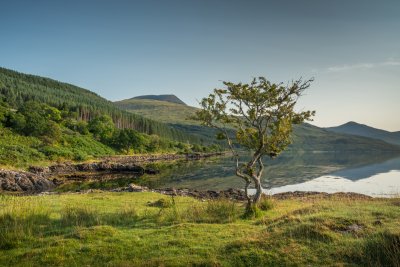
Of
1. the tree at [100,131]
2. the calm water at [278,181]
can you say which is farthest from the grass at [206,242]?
the tree at [100,131]

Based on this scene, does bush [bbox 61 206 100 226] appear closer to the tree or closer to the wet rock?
the wet rock

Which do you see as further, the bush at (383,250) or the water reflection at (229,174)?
the water reflection at (229,174)

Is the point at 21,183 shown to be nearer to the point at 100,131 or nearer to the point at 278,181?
the point at 278,181

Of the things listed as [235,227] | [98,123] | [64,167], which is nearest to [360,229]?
[235,227]

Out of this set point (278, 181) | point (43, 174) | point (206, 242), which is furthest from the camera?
point (278, 181)

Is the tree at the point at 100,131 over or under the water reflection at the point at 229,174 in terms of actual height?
over

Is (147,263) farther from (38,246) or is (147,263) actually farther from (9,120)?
(9,120)

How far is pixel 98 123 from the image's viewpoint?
143 metres

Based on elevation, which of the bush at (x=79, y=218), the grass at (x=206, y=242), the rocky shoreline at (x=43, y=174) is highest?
the grass at (x=206, y=242)

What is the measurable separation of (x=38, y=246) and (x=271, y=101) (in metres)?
17.4

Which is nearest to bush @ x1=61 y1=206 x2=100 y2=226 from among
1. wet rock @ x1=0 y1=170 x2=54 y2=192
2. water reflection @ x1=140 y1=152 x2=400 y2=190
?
wet rock @ x1=0 y1=170 x2=54 y2=192

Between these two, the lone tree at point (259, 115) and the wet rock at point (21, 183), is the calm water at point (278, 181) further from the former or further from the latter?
the lone tree at point (259, 115)

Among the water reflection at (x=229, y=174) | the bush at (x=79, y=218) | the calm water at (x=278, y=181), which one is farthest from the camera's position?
the water reflection at (x=229, y=174)

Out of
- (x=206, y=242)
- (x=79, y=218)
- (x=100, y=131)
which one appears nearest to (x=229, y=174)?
(x=79, y=218)
